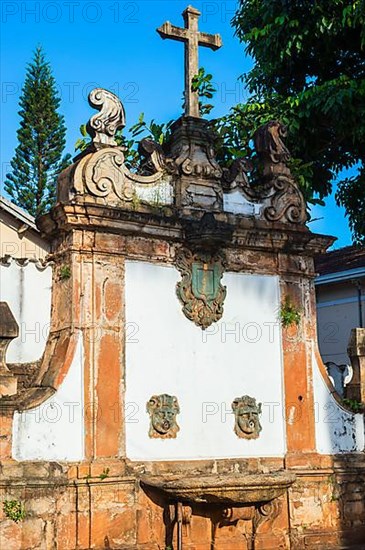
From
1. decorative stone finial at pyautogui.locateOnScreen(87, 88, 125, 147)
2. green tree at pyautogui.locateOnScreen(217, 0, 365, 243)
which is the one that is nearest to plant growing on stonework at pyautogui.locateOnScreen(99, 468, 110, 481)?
decorative stone finial at pyautogui.locateOnScreen(87, 88, 125, 147)

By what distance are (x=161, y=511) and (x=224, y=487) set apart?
0.86m

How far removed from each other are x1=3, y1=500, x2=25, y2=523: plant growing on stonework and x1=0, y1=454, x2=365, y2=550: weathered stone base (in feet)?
0.12

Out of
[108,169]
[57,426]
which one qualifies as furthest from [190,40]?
[57,426]

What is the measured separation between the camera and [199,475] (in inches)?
361

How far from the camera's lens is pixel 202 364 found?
9562 millimetres

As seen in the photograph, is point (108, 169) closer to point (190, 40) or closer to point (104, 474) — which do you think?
point (190, 40)

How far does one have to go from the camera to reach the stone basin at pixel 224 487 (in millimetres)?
8492

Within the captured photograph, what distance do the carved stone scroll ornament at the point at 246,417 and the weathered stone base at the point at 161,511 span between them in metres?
0.32

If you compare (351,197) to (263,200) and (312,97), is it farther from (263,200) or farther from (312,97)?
(263,200)

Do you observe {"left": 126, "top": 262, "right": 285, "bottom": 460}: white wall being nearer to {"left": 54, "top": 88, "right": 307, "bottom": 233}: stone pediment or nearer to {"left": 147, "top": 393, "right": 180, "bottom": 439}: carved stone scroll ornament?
{"left": 147, "top": 393, "right": 180, "bottom": 439}: carved stone scroll ornament

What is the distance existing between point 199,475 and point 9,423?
223 centimetres

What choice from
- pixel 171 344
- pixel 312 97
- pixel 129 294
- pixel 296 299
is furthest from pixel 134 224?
pixel 312 97

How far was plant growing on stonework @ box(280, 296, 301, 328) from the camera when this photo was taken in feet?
33.5

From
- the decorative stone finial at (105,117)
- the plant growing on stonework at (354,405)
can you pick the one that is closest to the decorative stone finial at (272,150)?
the decorative stone finial at (105,117)
